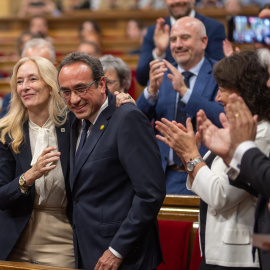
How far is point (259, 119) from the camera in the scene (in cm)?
176

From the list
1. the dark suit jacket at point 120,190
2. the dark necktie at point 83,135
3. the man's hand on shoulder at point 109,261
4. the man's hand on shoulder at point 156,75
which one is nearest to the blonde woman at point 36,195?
the dark necktie at point 83,135

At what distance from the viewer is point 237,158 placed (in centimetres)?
158

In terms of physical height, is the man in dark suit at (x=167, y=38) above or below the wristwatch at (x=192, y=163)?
above

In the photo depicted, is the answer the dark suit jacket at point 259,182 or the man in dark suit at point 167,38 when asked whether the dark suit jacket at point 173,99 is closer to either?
the man in dark suit at point 167,38

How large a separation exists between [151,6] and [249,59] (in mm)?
7065

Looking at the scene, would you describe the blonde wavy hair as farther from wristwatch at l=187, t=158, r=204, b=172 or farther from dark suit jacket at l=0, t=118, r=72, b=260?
wristwatch at l=187, t=158, r=204, b=172

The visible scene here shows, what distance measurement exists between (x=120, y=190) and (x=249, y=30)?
1.66 metres

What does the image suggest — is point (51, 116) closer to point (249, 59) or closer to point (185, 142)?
point (185, 142)

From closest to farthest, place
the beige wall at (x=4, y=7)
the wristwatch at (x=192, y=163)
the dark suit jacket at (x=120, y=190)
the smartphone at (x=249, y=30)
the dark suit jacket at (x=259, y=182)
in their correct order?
the dark suit jacket at (x=259, y=182) < the wristwatch at (x=192, y=163) < the dark suit jacket at (x=120, y=190) < the smartphone at (x=249, y=30) < the beige wall at (x=4, y=7)

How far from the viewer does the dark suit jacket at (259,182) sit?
59.6 inches

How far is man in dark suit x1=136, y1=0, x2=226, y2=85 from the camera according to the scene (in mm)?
3312

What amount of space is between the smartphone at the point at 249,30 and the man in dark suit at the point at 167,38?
0.08 metres

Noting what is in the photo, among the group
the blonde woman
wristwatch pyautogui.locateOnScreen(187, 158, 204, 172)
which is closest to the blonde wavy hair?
the blonde woman

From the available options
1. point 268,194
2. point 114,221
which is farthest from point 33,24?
point 268,194
